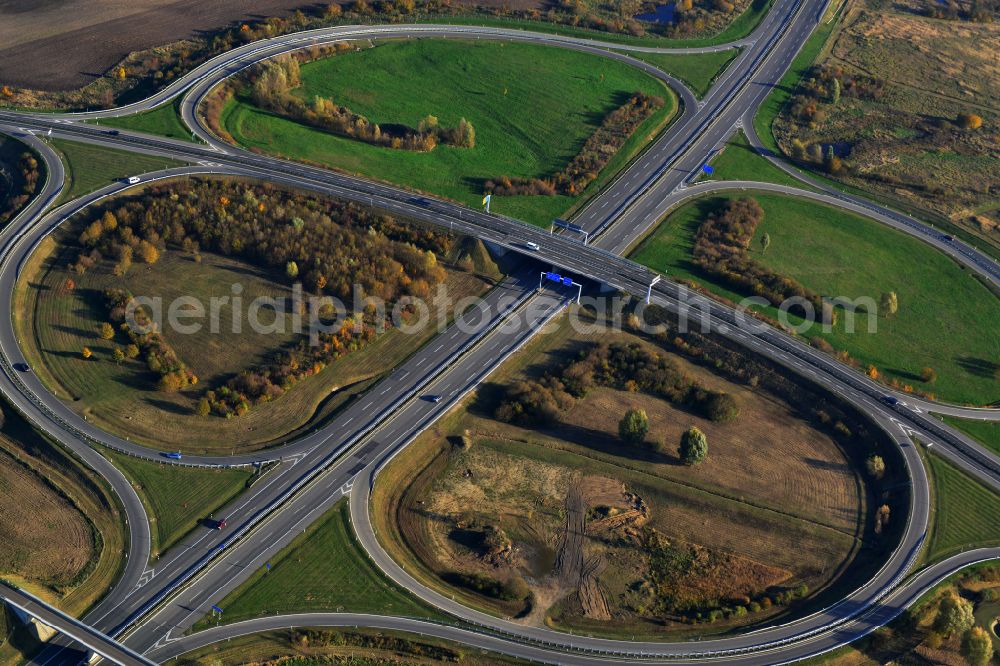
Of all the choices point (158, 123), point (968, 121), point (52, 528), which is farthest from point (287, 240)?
point (968, 121)

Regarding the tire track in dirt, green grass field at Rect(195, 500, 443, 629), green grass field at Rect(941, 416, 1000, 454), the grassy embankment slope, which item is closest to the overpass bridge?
the grassy embankment slope

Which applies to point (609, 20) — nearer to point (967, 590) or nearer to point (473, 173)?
point (473, 173)

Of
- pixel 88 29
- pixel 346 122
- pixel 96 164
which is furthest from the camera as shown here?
pixel 88 29

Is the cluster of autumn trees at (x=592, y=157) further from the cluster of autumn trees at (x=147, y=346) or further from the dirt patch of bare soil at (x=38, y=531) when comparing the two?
the dirt patch of bare soil at (x=38, y=531)

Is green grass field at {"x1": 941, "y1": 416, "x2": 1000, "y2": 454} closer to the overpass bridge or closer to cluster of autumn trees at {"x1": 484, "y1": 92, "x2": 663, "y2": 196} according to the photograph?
cluster of autumn trees at {"x1": 484, "y1": 92, "x2": 663, "y2": 196}

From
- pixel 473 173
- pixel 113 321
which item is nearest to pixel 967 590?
pixel 473 173

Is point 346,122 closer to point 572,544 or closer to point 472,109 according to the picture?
point 472,109
